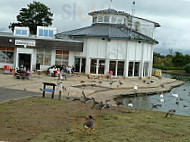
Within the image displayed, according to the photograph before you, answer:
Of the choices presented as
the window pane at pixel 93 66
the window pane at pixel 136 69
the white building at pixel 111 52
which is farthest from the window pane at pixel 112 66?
the window pane at pixel 136 69

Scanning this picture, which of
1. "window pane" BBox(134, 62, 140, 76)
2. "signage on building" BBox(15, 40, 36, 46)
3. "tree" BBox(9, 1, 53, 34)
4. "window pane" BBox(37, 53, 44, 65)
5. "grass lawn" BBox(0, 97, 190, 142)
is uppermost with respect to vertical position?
"tree" BBox(9, 1, 53, 34)

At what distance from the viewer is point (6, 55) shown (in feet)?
116

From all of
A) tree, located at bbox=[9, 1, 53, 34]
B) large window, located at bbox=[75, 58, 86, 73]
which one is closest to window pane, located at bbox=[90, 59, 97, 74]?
large window, located at bbox=[75, 58, 86, 73]

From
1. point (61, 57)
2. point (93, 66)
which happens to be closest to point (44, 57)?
point (61, 57)

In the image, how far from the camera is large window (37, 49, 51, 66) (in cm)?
3519

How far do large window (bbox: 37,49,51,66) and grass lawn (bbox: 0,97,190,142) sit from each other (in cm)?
2177

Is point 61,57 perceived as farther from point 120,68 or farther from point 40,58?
point 120,68

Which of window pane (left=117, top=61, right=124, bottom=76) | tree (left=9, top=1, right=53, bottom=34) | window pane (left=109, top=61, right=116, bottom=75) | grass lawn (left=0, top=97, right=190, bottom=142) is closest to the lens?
grass lawn (left=0, top=97, right=190, bottom=142)

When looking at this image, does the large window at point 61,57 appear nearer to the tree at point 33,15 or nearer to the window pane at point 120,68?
the window pane at point 120,68

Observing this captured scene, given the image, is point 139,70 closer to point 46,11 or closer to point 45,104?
point 45,104

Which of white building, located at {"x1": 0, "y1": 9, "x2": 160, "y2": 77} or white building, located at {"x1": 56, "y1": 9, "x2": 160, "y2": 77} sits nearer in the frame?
white building, located at {"x1": 0, "y1": 9, "x2": 160, "y2": 77}

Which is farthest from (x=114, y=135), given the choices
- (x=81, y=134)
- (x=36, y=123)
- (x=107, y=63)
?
(x=107, y=63)

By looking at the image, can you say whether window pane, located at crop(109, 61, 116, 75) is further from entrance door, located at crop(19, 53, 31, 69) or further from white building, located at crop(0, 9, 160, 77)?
entrance door, located at crop(19, 53, 31, 69)

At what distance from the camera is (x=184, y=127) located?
10938 millimetres
